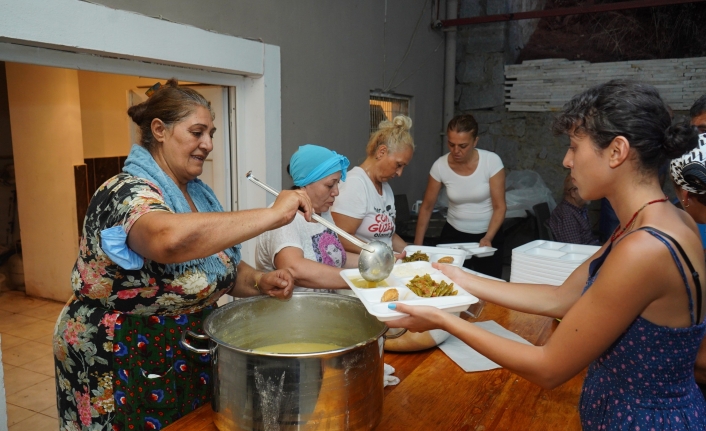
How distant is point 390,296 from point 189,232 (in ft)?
2.07

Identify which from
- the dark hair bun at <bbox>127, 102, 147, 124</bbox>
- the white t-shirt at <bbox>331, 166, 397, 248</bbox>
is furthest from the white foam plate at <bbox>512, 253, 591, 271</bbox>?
the dark hair bun at <bbox>127, 102, 147, 124</bbox>

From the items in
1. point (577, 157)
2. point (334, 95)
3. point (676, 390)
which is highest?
point (334, 95)

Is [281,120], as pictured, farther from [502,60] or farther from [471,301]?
[502,60]

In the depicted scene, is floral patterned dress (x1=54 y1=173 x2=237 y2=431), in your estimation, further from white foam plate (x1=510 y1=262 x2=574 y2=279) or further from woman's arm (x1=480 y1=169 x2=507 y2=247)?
woman's arm (x1=480 y1=169 x2=507 y2=247)

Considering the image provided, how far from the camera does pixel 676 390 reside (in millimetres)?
1355

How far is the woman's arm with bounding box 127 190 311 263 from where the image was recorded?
145cm

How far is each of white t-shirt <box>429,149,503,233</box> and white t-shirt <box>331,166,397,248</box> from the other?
47.9 inches

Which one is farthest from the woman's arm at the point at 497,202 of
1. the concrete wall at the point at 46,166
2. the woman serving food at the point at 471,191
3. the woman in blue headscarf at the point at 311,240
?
the concrete wall at the point at 46,166

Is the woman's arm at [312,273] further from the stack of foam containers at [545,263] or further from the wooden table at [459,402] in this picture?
the stack of foam containers at [545,263]

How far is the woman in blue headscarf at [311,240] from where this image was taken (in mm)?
2135

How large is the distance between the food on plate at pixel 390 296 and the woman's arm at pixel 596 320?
230 millimetres

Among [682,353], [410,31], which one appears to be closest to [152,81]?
[410,31]

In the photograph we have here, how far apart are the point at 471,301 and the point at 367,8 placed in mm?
3719

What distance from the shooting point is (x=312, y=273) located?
212cm
